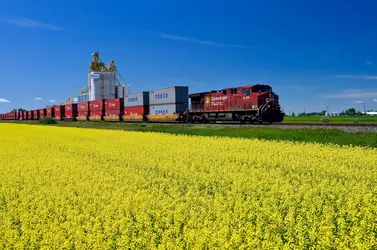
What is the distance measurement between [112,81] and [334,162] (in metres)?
96.6

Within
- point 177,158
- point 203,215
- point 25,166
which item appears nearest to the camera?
point 203,215

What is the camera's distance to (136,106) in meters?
58.4

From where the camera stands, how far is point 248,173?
1155cm

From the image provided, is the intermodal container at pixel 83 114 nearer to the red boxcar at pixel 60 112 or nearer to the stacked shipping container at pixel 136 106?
the red boxcar at pixel 60 112

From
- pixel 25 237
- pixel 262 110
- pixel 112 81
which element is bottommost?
pixel 25 237

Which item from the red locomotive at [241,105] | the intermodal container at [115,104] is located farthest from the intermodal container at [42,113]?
the red locomotive at [241,105]

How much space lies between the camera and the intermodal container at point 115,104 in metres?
63.8

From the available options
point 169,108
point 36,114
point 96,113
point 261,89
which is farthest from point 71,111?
point 261,89

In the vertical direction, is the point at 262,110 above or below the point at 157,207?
above

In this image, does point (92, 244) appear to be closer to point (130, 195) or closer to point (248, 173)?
point (130, 195)

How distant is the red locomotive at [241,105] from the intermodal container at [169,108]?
4.82 meters

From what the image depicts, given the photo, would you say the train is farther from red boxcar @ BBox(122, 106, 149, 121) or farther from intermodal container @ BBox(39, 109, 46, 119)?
intermodal container @ BBox(39, 109, 46, 119)

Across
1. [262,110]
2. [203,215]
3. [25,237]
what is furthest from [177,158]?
[262,110]

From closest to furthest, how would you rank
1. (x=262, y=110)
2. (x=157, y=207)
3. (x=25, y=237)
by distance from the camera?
(x=25, y=237)
(x=157, y=207)
(x=262, y=110)
